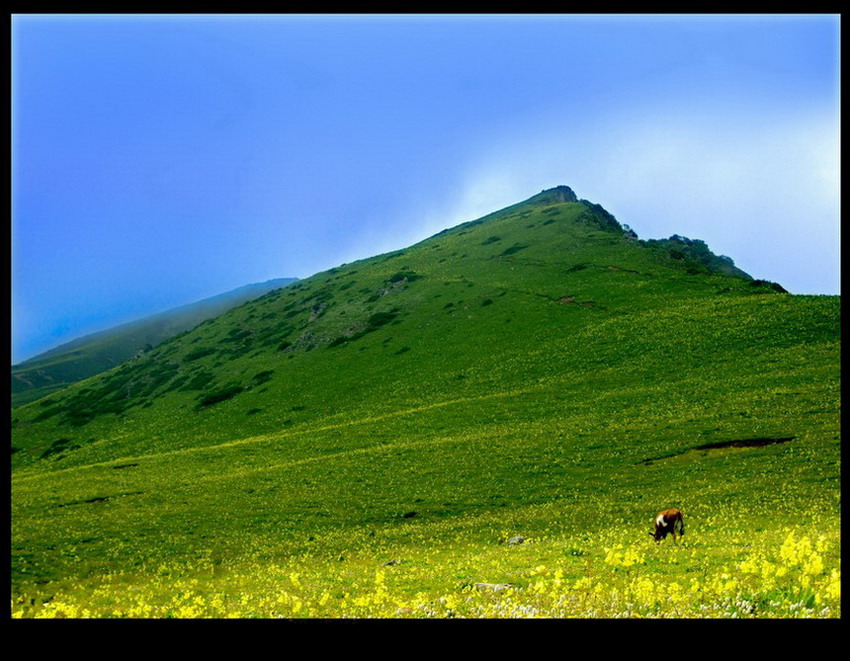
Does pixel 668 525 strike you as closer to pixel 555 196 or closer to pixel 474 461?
pixel 474 461

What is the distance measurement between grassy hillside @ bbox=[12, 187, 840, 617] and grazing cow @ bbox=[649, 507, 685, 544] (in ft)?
3.15

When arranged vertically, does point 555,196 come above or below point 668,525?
above

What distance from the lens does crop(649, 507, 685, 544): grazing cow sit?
23344 mm

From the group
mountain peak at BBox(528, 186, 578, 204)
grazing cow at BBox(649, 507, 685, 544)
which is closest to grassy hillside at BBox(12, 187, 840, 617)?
grazing cow at BBox(649, 507, 685, 544)

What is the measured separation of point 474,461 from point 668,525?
70.3ft

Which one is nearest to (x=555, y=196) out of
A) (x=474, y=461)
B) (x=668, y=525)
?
(x=474, y=461)

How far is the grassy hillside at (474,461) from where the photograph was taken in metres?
18.0

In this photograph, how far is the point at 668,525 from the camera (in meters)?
23.5

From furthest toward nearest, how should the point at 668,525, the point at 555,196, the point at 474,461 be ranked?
the point at 555,196 → the point at 474,461 → the point at 668,525

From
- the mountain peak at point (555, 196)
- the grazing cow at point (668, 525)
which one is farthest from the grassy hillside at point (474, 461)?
the mountain peak at point (555, 196)

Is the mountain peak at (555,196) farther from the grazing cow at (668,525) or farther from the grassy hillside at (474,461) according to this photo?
the grazing cow at (668,525)

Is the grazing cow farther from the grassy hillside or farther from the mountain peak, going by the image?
the mountain peak

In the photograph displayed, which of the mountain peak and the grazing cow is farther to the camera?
the mountain peak
